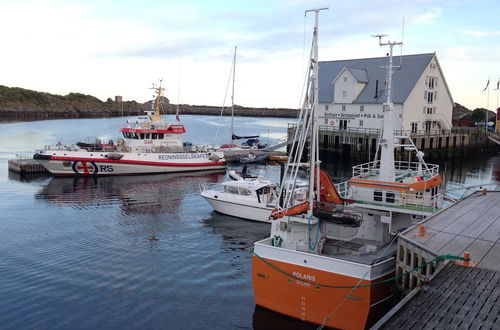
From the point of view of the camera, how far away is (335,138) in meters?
59.8

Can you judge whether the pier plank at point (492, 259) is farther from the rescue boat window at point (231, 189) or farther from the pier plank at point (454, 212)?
the rescue boat window at point (231, 189)

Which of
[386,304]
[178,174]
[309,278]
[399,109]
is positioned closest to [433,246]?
[386,304]

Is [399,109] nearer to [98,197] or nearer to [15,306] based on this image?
[98,197]

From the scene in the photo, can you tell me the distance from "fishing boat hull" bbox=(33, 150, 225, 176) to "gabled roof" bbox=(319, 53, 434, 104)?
22282mm

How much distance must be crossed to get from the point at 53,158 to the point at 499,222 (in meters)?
37.8

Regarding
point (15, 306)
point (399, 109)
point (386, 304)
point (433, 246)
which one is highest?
point (399, 109)

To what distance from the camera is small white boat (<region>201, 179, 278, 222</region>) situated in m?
26.9

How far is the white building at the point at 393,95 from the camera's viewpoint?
5525 centimetres

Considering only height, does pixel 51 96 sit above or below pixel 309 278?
above

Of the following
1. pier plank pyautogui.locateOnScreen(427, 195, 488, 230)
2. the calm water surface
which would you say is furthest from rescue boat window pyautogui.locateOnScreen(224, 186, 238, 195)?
pier plank pyautogui.locateOnScreen(427, 195, 488, 230)

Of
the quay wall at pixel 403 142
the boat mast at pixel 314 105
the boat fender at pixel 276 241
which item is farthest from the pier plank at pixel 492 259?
the quay wall at pixel 403 142

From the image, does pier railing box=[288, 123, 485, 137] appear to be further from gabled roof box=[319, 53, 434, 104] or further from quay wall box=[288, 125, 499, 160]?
gabled roof box=[319, 53, 434, 104]

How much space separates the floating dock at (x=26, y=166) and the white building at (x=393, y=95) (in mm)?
35866

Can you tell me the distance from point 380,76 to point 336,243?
150 ft
